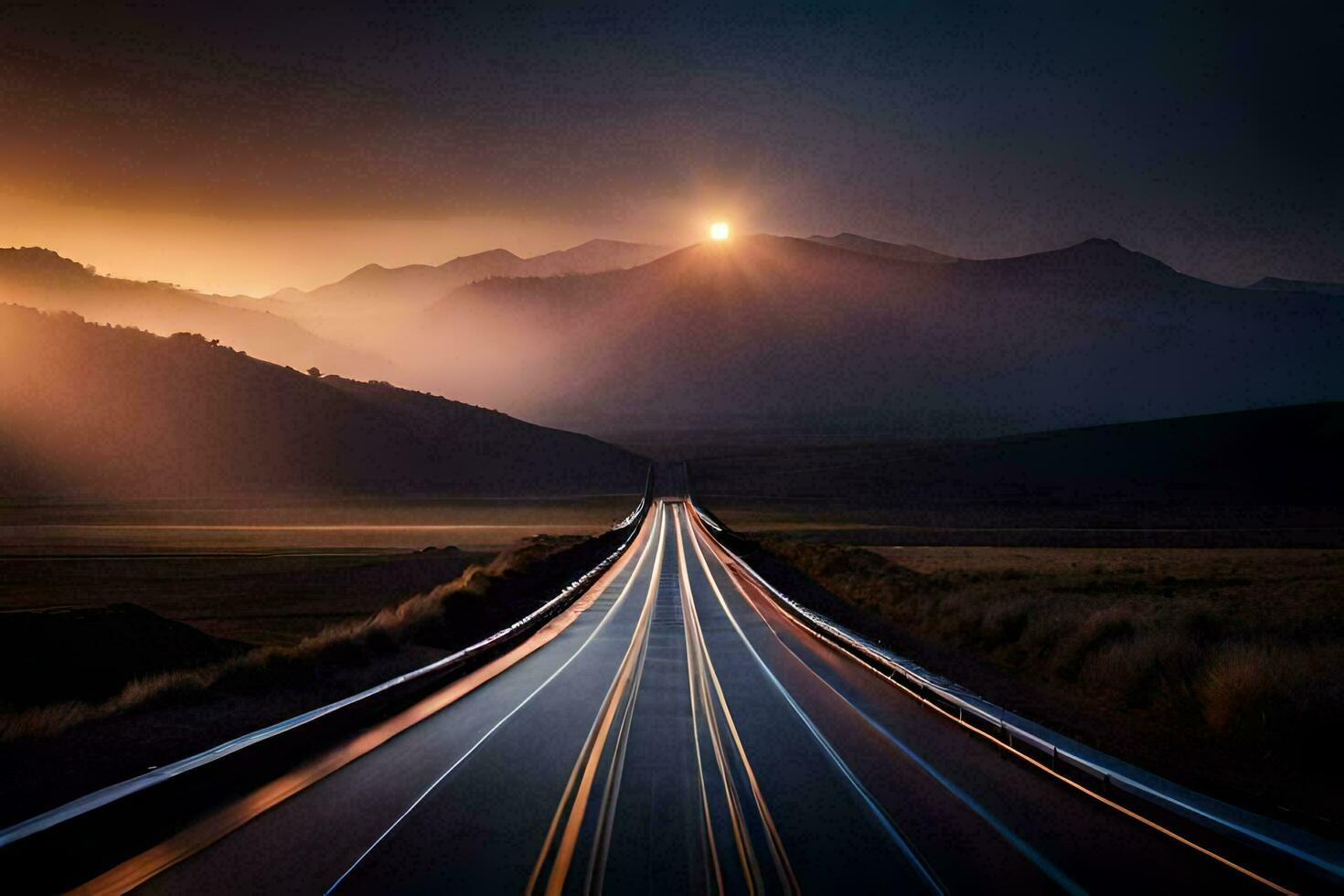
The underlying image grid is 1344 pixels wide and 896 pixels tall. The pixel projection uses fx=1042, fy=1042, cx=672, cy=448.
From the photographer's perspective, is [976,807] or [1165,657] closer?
[976,807]

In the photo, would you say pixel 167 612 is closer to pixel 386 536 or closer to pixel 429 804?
pixel 429 804

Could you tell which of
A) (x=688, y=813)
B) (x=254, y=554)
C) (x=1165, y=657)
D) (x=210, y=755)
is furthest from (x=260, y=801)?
(x=254, y=554)

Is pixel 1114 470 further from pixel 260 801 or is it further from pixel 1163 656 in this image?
pixel 260 801

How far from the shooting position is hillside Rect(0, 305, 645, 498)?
119 metres

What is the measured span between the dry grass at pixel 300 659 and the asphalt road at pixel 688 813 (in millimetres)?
3391

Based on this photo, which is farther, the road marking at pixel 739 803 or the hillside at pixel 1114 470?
the hillside at pixel 1114 470

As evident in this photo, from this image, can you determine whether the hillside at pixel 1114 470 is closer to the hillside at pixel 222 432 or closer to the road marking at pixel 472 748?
the hillside at pixel 222 432

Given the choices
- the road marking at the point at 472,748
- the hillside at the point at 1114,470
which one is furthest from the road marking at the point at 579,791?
the hillside at the point at 1114,470

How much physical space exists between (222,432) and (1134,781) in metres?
133

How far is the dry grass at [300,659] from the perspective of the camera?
12.3 metres

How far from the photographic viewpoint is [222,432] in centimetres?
12762

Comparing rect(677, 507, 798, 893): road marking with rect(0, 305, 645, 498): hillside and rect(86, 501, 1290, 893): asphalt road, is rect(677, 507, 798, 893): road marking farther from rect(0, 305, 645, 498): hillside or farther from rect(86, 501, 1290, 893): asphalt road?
rect(0, 305, 645, 498): hillside

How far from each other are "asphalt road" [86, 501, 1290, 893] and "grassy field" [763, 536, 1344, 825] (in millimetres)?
2168

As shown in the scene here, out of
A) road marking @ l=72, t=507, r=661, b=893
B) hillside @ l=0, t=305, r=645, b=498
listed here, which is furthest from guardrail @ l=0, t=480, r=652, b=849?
hillside @ l=0, t=305, r=645, b=498
